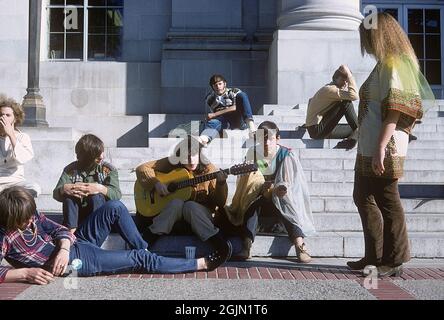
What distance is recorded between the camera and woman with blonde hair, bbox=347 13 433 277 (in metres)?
5.00

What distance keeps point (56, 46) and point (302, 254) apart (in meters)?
10.4

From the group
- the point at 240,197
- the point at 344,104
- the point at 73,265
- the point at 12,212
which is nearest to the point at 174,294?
the point at 73,265

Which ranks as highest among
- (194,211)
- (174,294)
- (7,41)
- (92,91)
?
(7,41)

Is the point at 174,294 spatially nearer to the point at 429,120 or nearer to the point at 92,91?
the point at 429,120

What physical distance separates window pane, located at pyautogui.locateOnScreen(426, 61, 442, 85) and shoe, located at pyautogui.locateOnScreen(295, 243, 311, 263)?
11273 mm

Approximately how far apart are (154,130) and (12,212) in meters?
8.12

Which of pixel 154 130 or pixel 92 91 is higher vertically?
pixel 92 91

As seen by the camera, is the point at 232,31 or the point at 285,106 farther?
the point at 232,31

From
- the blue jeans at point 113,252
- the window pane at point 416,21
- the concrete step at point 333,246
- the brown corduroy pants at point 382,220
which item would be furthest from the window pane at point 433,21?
the blue jeans at point 113,252

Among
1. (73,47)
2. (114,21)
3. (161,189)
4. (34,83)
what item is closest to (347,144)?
(161,189)

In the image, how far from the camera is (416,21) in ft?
53.0

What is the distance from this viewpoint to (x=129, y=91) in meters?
→ 13.7

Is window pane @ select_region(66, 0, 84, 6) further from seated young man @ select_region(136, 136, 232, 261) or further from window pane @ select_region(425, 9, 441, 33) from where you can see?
seated young man @ select_region(136, 136, 232, 261)

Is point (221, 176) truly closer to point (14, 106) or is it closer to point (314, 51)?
point (14, 106)
